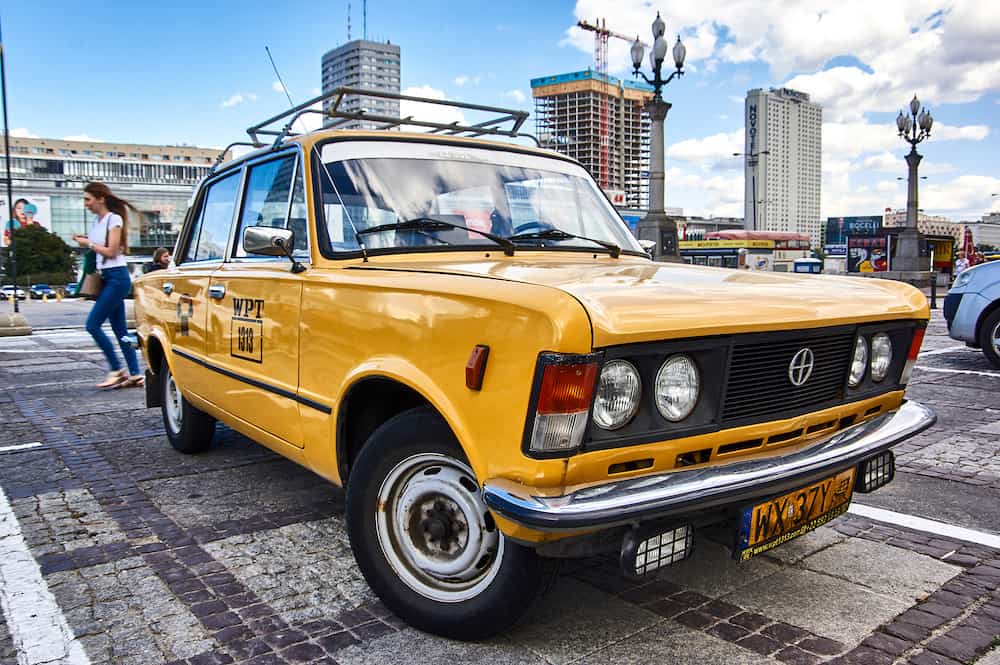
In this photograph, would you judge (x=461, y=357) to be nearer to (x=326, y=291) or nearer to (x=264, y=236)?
(x=326, y=291)

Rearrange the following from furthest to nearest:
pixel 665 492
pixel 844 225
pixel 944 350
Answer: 1. pixel 844 225
2. pixel 944 350
3. pixel 665 492

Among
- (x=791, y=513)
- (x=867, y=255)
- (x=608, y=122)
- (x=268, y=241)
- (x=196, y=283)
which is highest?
(x=608, y=122)

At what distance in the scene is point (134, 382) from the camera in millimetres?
8094

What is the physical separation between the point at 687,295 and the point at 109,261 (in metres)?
6.98

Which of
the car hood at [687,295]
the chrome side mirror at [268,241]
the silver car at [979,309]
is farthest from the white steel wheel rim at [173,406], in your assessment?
the silver car at [979,309]

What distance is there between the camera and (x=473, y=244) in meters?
3.45

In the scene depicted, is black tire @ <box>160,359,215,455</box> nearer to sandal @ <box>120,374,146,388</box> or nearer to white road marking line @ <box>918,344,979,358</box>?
sandal @ <box>120,374,146,388</box>

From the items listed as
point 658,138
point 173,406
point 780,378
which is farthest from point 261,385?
point 658,138

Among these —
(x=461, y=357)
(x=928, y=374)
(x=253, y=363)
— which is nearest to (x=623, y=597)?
(x=461, y=357)

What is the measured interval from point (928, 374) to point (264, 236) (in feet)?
25.3

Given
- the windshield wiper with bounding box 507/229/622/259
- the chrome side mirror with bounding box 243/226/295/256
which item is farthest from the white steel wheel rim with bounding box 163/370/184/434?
the windshield wiper with bounding box 507/229/622/259

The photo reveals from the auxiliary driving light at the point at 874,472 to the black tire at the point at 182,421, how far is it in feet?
12.4

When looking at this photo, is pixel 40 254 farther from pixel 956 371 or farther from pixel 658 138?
pixel 956 371

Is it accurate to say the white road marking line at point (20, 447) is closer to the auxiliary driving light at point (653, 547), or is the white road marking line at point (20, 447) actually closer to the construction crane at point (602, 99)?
the auxiliary driving light at point (653, 547)
